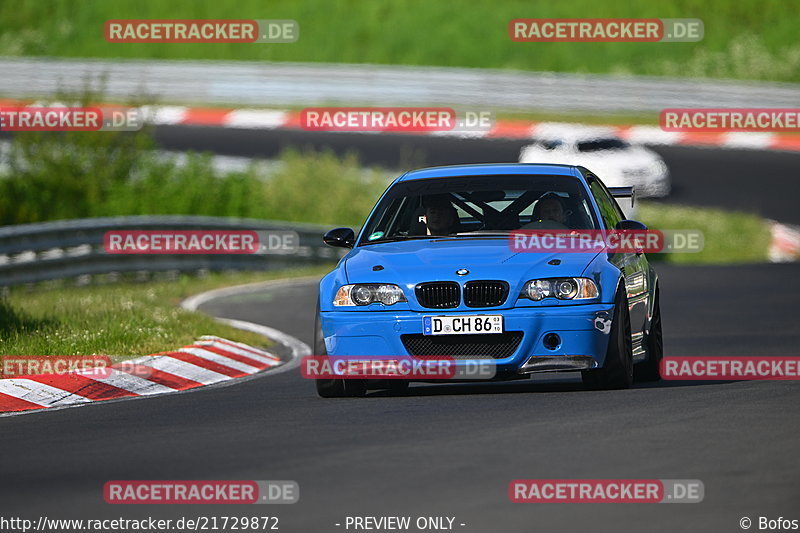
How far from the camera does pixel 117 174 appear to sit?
3048 cm

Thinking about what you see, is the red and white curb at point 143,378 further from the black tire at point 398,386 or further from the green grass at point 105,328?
the black tire at point 398,386

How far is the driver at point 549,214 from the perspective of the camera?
11.6 m

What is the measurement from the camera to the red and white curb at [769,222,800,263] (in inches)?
1199

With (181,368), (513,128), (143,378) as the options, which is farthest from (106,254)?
(513,128)

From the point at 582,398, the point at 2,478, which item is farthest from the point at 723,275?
the point at 2,478

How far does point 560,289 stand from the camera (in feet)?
35.2

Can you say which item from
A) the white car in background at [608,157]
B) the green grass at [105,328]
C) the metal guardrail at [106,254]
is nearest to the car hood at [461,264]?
the green grass at [105,328]

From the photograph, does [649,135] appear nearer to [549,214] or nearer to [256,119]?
[256,119]

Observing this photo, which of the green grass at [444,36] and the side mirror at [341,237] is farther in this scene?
the green grass at [444,36]

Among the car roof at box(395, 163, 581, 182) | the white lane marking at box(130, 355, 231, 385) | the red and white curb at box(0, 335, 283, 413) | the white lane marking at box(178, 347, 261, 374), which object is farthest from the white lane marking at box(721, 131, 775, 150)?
the car roof at box(395, 163, 581, 182)

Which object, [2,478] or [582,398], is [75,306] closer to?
[582,398]

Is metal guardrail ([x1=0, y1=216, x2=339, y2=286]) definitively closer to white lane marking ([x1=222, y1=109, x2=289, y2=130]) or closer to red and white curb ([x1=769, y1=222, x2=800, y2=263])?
red and white curb ([x1=769, y1=222, x2=800, y2=263])

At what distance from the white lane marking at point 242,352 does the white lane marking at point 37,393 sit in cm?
255

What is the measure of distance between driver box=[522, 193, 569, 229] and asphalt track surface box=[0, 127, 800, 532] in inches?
42.7
